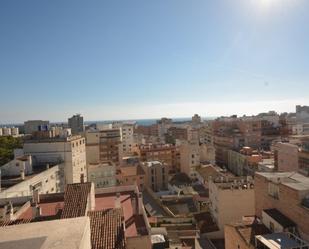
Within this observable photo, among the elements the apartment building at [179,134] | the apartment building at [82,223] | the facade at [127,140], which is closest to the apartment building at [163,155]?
the facade at [127,140]

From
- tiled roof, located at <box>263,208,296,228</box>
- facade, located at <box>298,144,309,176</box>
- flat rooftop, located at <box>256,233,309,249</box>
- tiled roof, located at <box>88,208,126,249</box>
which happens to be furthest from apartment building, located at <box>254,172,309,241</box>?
facade, located at <box>298,144,309,176</box>

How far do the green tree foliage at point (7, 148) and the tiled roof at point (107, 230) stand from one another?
140 ft

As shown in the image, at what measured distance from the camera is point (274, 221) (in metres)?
20.8

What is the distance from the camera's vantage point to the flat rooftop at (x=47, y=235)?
7.34 m

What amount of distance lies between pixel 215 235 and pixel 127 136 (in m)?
67.9

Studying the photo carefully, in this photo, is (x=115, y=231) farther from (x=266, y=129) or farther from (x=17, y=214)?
(x=266, y=129)

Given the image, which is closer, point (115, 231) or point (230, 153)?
point (115, 231)

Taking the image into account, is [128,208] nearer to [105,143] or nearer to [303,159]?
[303,159]

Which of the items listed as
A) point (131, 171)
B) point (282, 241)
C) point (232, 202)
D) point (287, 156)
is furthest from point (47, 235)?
point (131, 171)

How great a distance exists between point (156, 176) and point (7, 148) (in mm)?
28456

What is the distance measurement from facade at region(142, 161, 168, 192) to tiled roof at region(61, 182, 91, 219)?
140 ft

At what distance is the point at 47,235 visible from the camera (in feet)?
26.1

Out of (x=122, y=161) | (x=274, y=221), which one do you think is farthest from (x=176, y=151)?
(x=274, y=221)

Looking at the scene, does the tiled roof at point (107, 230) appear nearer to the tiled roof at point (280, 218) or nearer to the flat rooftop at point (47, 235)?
the flat rooftop at point (47, 235)
